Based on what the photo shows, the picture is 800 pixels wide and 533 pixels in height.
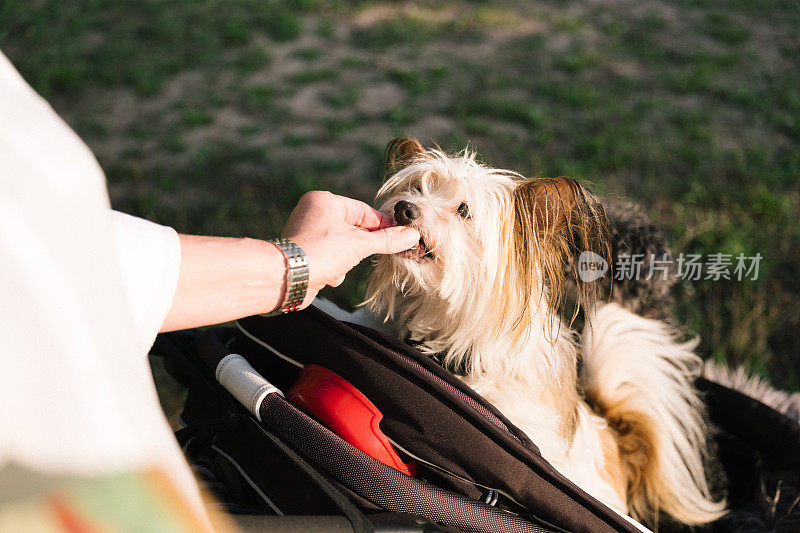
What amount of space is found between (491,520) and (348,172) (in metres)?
4.04

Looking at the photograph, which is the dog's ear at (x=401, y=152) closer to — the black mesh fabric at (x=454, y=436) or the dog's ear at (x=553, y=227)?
the dog's ear at (x=553, y=227)

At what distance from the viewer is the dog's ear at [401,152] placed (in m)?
2.16

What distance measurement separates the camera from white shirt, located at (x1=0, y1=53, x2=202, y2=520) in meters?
0.68

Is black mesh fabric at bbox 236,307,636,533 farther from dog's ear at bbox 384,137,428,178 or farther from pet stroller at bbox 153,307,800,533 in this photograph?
dog's ear at bbox 384,137,428,178

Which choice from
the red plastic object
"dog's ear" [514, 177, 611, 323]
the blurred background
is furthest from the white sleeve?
the blurred background

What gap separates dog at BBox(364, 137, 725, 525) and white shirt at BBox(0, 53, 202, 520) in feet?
3.68

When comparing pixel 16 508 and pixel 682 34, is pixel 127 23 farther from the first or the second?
pixel 16 508

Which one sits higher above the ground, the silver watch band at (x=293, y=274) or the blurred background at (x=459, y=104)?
the silver watch band at (x=293, y=274)

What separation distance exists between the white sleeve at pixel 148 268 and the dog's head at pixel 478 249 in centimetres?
69

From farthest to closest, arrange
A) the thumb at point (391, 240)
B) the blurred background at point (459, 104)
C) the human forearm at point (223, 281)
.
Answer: the blurred background at point (459, 104), the thumb at point (391, 240), the human forearm at point (223, 281)

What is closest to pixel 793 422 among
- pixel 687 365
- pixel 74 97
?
pixel 687 365

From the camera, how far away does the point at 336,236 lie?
1672mm

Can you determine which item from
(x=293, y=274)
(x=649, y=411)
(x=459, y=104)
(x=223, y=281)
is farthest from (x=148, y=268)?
(x=459, y=104)

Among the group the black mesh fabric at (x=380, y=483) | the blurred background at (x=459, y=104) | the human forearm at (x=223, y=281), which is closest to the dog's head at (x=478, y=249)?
the human forearm at (x=223, y=281)
